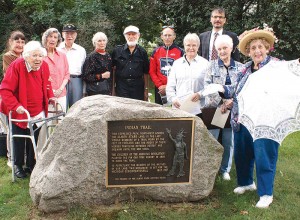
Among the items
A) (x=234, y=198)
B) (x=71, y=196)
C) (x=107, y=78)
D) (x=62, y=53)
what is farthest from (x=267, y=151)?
(x=62, y=53)

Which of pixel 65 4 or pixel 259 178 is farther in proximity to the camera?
pixel 65 4

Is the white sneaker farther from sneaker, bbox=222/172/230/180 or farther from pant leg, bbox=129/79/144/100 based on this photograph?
pant leg, bbox=129/79/144/100

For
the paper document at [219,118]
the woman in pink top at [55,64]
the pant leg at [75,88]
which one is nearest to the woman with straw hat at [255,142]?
the paper document at [219,118]

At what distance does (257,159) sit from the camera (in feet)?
14.2

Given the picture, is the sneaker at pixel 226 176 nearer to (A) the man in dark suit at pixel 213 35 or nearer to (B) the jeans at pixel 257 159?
(B) the jeans at pixel 257 159

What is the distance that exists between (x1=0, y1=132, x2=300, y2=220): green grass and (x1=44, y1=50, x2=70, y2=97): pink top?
168 cm

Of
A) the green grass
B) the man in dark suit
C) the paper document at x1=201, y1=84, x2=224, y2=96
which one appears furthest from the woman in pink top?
the paper document at x1=201, y1=84, x2=224, y2=96

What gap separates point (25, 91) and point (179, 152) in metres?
2.22

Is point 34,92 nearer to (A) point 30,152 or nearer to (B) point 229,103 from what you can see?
(A) point 30,152

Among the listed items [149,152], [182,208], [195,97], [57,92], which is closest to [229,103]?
[195,97]

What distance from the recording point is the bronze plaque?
4.41 metres

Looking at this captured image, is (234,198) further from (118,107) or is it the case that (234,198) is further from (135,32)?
(135,32)

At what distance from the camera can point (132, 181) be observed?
14.9 feet

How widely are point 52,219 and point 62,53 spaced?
2.94m
